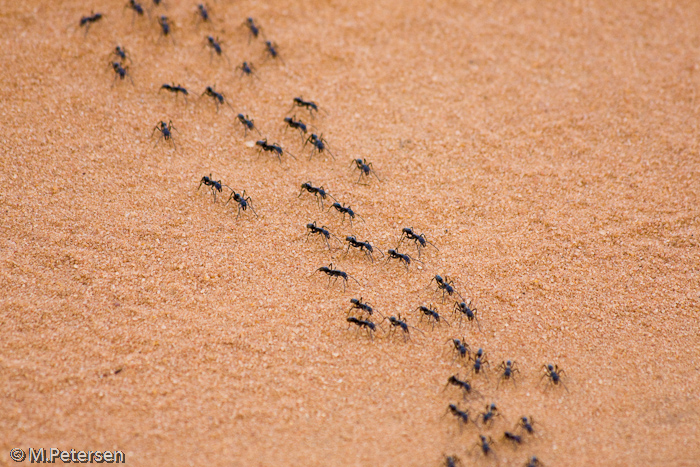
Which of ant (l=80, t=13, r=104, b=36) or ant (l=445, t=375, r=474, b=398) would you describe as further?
ant (l=80, t=13, r=104, b=36)

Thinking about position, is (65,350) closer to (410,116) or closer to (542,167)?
(410,116)

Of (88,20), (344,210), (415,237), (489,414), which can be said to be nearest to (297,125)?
(344,210)

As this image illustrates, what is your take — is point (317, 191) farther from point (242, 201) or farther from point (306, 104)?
point (306, 104)

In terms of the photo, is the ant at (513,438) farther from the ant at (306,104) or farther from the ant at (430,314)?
the ant at (306,104)

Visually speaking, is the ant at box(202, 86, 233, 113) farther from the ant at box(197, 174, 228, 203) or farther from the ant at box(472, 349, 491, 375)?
the ant at box(472, 349, 491, 375)

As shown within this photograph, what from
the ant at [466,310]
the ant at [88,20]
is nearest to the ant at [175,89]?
the ant at [88,20]

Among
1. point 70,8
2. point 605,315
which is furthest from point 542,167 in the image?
point 70,8

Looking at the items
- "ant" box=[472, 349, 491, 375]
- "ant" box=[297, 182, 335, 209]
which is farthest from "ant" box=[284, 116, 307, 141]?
"ant" box=[472, 349, 491, 375]
